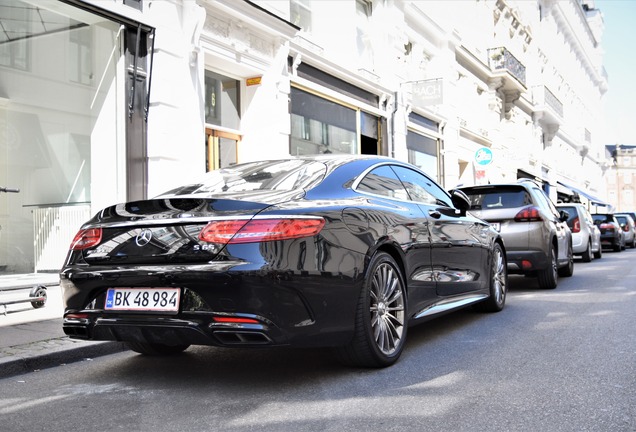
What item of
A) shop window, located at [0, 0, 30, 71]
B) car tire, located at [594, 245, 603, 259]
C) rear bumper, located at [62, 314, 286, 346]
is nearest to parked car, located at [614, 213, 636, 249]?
car tire, located at [594, 245, 603, 259]

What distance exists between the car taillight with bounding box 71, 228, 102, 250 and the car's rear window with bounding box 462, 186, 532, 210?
20.7 feet

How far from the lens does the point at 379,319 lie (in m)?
4.37

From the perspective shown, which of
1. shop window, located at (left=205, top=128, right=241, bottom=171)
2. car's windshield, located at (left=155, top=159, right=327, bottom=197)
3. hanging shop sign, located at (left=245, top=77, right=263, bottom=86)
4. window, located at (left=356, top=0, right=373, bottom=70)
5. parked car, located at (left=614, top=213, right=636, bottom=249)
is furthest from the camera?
parked car, located at (left=614, top=213, right=636, bottom=249)

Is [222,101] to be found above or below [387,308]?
above

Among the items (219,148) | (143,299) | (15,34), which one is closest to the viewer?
(143,299)

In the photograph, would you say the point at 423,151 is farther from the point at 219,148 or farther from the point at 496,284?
the point at 496,284

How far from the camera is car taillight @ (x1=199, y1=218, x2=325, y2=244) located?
3.65m

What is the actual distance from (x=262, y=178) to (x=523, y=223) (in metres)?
5.57

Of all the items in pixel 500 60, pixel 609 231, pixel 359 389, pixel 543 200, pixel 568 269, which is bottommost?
pixel 359 389

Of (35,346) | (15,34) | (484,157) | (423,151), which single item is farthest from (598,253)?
(35,346)

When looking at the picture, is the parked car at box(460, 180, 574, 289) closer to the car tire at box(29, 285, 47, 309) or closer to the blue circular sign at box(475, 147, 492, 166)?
the car tire at box(29, 285, 47, 309)

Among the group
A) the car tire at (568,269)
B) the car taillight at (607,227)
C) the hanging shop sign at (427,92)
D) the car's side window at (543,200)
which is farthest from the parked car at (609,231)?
the car's side window at (543,200)

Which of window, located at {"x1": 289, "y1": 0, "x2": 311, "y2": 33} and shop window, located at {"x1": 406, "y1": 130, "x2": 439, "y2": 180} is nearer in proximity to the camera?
window, located at {"x1": 289, "y1": 0, "x2": 311, "y2": 33}

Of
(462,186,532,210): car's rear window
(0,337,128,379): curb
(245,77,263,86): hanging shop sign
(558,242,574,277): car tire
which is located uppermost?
(245,77,263,86): hanging shop sign
